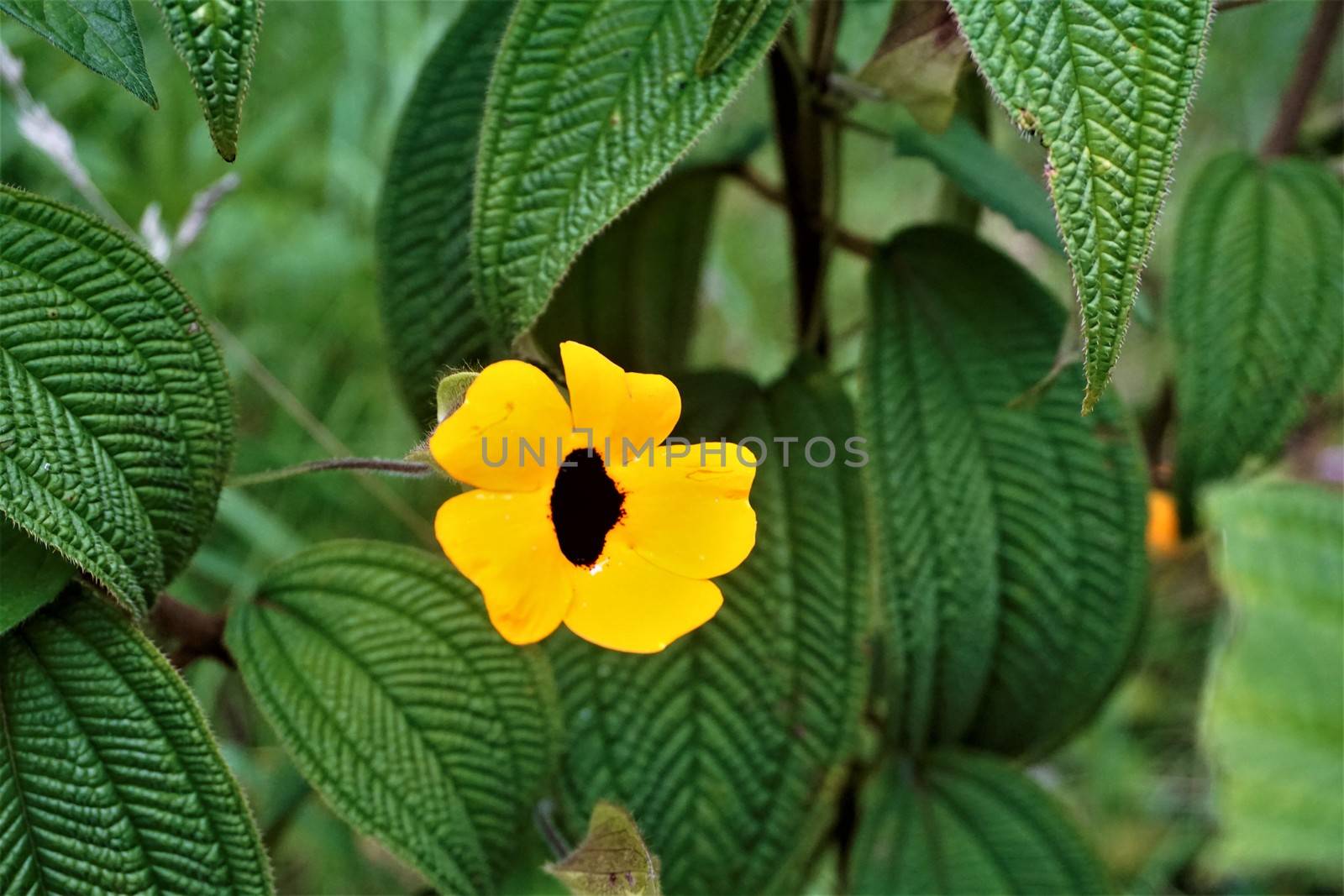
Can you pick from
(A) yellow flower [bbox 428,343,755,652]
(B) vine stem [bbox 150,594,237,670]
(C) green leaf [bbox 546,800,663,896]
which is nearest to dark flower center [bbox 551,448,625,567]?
(A) yellow flower [bbox 428,343,755,652]

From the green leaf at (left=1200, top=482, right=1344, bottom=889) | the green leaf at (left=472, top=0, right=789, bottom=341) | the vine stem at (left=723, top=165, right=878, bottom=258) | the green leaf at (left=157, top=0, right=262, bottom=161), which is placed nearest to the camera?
the green leaf at (left=157, top=0, right=262, bottom=161)

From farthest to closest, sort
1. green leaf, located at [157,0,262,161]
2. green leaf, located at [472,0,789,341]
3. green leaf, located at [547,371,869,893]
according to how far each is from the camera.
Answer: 1. green leaf, located at [547,371,869,893]
2. green leaf, located at [472,0,789,341]
3. green leaf, located at [157,0,262,161]

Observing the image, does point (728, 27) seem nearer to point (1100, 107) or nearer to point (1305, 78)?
point (1100, 107)

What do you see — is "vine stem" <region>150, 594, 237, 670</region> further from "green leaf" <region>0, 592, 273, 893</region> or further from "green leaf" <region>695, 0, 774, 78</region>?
"green leaf" <region>695, 0, 774, 78</region>

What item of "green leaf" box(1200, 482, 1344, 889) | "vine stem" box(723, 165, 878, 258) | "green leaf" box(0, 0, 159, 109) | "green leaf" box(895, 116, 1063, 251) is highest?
"green leaf" box(0, 0, 159, 109)

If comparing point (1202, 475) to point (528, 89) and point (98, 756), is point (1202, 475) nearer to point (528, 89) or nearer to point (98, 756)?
point (528, 89)

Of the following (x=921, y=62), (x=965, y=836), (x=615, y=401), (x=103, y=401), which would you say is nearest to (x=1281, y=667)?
(x=965, y=836)

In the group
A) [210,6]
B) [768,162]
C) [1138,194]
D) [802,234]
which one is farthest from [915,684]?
[768,162]
